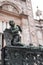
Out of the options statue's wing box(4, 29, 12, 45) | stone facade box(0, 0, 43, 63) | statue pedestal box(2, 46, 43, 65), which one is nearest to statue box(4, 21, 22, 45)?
statue's wing box(4, 29, 12, 45)

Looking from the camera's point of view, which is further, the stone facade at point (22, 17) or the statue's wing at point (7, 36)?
the stone facade at point (22, 17)

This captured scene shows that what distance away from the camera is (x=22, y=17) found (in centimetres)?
1093

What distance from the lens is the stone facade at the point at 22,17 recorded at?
405 inches

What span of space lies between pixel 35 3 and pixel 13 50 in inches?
259

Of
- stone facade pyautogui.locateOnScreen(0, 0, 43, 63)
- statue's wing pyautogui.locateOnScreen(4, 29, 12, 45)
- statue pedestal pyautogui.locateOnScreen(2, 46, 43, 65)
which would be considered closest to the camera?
statue pedestal pyautogui.locateOnScreen(2, 46, 43, 65)

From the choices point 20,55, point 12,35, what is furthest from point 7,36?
point 20,55

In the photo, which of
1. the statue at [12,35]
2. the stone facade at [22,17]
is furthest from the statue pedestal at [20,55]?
the stone facade at [22,17]

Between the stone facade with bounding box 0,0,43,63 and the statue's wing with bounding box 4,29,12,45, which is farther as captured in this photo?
the stone facade with bounding box 0,0,43,63

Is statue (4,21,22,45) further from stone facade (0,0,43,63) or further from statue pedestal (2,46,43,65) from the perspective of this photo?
stone facade (0,0,43,63)

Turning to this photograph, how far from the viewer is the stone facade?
1029 centimetres

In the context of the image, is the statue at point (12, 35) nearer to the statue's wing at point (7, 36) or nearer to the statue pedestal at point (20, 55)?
the statue's wing at point (7, 36)

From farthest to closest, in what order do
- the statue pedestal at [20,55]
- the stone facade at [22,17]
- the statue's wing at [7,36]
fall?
the stone facade at [22,17]
the statue's wing at [7,36]
the statue pedestal at [20,55]

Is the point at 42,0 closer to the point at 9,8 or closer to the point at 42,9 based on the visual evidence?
the point at 42,9

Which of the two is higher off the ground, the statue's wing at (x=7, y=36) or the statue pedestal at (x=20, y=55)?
the statue's wing at (x=7, y=36)
